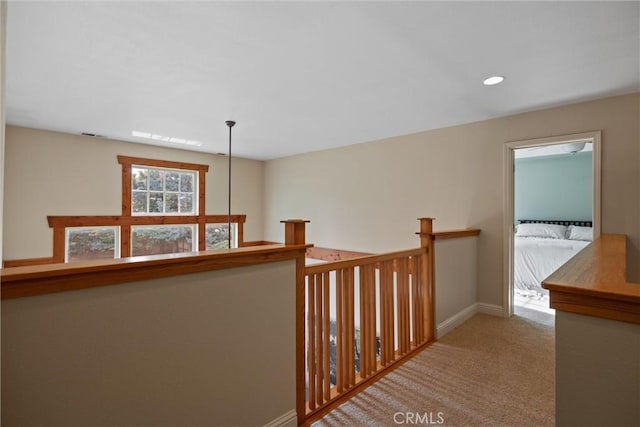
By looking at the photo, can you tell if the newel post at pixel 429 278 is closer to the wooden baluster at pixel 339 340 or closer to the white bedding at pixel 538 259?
the wooden baluster at pixel 339 340

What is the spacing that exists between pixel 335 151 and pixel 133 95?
309 cm

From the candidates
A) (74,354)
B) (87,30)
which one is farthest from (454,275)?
(87,30)

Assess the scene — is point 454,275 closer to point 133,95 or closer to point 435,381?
point 435,381

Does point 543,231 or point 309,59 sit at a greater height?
point 309,59

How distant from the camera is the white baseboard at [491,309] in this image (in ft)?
11.3

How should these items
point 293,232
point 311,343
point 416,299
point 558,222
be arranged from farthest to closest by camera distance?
point 558,222 → point 416,299 → point 311,343 → point 293,232

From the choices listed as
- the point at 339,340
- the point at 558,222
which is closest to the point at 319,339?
the point at 339,340

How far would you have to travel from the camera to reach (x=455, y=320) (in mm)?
3195

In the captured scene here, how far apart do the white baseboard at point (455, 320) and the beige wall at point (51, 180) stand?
15.4 ft

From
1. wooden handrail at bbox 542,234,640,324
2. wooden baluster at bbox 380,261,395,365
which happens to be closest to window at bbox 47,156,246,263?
wooden baluster at bbox 380,261,395,365

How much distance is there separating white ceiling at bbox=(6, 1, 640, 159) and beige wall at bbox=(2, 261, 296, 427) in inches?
56.7

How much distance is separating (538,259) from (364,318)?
12.9 ft

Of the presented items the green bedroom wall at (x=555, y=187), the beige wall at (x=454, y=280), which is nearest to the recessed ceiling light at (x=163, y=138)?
the beige wall at (x=454, y=280)

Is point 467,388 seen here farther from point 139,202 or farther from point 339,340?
point 139,202
